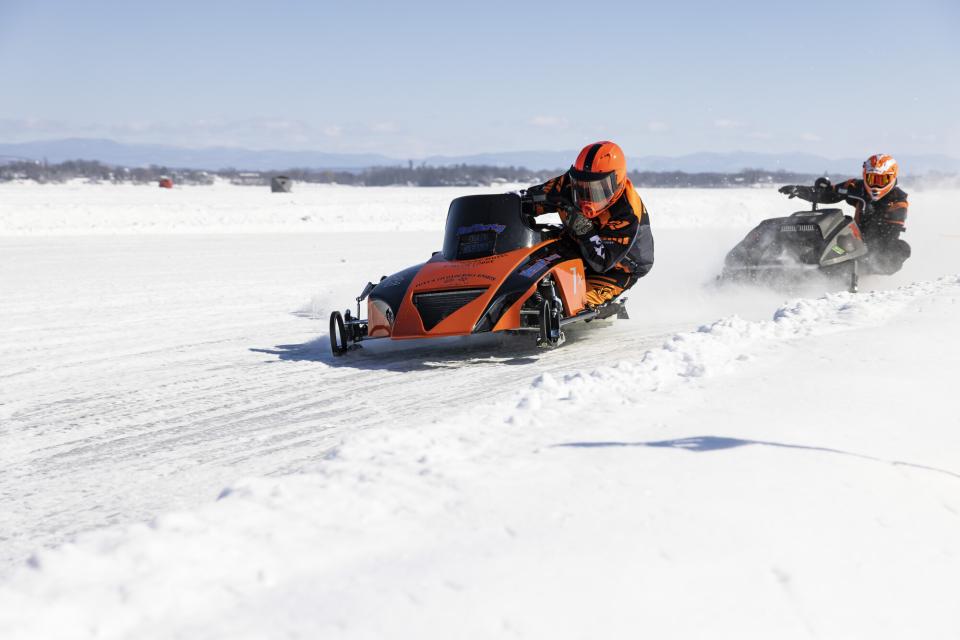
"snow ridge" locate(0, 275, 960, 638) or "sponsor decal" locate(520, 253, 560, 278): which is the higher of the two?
"sponsor decal" locate(520, 253, 560, 278)

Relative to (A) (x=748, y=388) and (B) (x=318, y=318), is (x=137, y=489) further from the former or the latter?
(B) (x=318, y=318)

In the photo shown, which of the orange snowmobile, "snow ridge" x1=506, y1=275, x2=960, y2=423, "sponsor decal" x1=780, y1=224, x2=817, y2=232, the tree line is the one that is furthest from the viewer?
the tree line

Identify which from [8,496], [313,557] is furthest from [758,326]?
[8,496]

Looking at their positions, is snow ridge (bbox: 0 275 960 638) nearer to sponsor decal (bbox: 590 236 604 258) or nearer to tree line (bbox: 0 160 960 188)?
sponsor decal (bbox: 590 236 604 258)

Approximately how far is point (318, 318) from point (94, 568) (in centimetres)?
749

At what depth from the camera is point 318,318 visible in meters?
10.4

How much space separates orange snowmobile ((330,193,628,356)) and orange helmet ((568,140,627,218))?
16.6 inches

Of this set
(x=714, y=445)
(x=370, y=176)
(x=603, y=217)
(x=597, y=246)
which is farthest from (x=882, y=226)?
(x=370, y=176)

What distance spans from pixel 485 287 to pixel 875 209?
6.99 metres

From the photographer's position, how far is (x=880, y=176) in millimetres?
11656

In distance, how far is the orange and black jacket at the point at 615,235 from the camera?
835 cm

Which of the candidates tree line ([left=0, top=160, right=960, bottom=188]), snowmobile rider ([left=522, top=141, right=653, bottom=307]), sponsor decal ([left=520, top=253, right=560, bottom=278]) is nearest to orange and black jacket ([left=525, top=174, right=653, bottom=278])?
snowmobile rider ([left=522, top=141, right=653, bottom=307])

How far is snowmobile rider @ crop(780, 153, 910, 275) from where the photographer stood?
37.8ft

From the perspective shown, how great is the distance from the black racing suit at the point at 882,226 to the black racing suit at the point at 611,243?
4.54m
